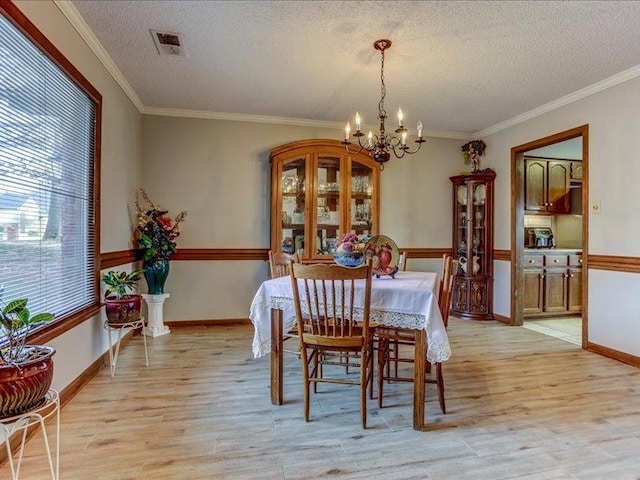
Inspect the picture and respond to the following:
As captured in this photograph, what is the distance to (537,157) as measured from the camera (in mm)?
5184

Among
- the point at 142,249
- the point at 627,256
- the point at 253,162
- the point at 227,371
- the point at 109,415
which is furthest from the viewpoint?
the point at 253,162

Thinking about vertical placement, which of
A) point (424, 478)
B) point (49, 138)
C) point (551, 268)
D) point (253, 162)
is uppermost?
point (253, 162)

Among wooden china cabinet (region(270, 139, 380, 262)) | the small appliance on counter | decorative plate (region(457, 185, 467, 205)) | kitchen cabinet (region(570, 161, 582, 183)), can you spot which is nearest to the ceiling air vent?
wooden china cabinet (region(270, 139, 380, 262))

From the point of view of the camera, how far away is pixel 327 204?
4.52 m

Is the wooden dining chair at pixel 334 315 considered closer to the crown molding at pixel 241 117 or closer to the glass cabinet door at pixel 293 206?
the glass cabinet door at pixel 293 206

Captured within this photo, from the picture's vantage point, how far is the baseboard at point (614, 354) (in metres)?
3.27

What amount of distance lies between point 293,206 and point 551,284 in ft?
11.5

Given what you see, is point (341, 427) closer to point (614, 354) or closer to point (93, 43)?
point (614, 354)

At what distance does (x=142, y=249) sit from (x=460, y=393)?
3.40 m

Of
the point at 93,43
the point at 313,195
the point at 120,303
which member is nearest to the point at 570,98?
the point at 313,195

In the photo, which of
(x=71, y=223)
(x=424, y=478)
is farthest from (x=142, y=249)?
(x=424, y=478)

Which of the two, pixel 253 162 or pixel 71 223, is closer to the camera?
pixel 71 223

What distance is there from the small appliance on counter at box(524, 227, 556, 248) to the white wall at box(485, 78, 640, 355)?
189cm

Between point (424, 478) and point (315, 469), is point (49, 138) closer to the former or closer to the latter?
point (315, 469)
